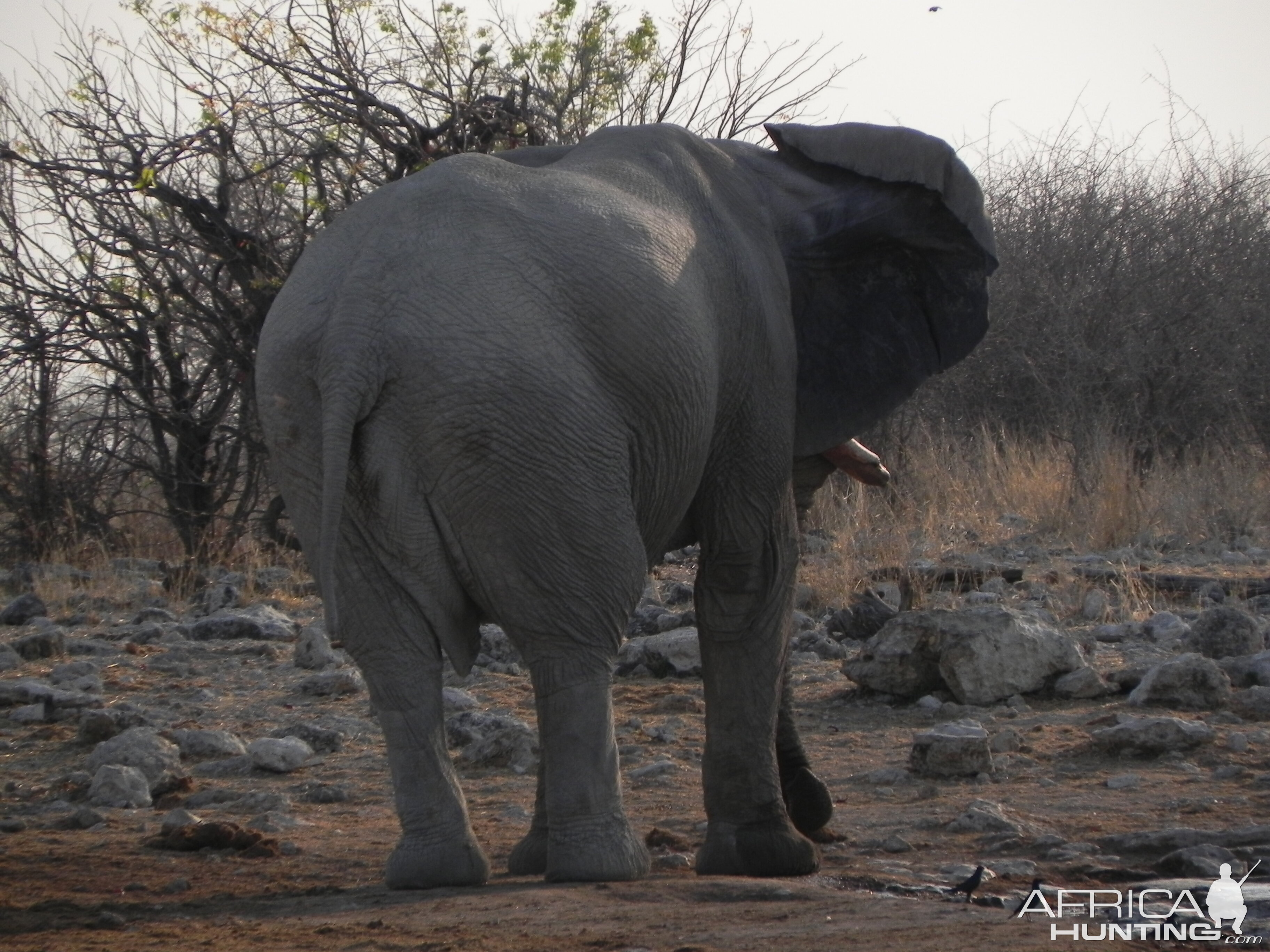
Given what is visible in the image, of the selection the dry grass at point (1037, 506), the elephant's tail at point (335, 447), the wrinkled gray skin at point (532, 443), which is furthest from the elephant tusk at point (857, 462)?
the dry grass at point (1037, 506)

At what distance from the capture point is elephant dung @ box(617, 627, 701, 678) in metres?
7.40

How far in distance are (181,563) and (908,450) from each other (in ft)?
20.1

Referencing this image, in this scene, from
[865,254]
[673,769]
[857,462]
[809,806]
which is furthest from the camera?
[673,769]

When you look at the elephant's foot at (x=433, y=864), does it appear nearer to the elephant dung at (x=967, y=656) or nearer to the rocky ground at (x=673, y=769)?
the rocky ground at (x=673, y=769)

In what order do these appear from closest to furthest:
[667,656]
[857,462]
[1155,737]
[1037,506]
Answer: [857,462] → [1155,737] → [667,656] → [1037,506]

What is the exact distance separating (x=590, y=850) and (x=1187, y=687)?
3390 millimetres

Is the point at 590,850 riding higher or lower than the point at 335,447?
lower

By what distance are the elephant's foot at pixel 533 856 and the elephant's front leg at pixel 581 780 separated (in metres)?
0.47

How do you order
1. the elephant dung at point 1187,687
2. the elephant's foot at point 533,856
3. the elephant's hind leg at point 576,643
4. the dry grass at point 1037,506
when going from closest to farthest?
the elephant's hind leg at point 576,643, the elephant's foot at point 533,856, the elephant dung at point 1187,687, the dry grass at point 1037,506

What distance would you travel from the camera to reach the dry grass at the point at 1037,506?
10.9 m

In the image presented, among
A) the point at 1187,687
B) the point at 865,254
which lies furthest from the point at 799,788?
the point at 1187,687

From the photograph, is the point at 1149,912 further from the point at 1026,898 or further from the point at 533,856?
the point at 533,856

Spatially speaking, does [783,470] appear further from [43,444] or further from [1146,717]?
[43,444]

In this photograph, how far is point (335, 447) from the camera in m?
3.41
